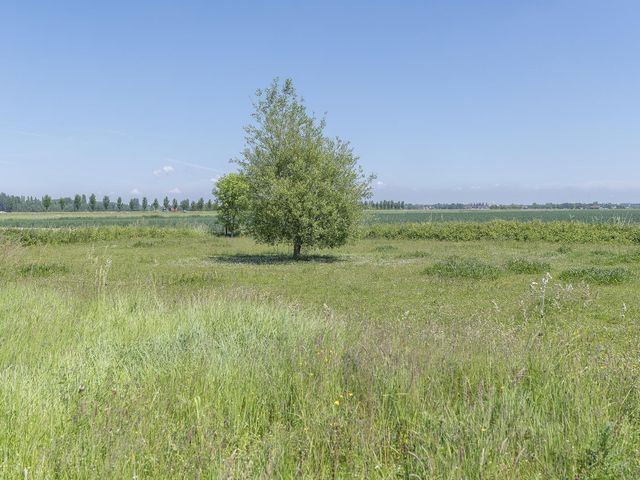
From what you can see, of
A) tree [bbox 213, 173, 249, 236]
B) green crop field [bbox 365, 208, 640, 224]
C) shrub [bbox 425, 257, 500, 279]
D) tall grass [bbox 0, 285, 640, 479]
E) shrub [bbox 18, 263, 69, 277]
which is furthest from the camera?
tree [bbox 213, 173, 249, 236]

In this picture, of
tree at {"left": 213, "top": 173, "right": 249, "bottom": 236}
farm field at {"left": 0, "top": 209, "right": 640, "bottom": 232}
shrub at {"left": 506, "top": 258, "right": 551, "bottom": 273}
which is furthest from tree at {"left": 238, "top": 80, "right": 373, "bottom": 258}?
tree at {"left": 213, "top": 173, "right": 249, "bottom": 236}

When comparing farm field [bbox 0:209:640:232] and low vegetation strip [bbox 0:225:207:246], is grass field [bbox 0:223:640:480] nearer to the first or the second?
farm field [bbox 0:209:640:232]

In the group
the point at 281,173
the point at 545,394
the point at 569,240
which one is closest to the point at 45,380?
the point at 545,394

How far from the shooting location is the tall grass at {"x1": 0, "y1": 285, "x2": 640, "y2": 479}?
3.33 metres

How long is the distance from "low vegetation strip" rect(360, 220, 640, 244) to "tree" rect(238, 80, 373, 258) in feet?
29.5

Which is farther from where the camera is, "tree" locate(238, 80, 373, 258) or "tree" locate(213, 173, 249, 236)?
"tree" locate(213, 173, 249, 236)

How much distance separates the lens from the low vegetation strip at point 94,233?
38.2 m

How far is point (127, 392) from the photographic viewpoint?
4246 mm

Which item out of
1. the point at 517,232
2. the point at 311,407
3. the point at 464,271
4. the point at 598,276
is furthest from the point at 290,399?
the point at 517,232

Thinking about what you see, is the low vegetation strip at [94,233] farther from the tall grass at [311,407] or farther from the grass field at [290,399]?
the tall grass at [311,407]

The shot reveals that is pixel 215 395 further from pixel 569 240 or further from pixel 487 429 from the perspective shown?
pixel 569 240

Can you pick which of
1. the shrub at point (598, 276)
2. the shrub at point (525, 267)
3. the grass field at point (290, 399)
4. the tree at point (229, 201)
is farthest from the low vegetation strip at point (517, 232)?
the grass field at point (290, 399)

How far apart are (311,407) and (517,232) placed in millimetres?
40211

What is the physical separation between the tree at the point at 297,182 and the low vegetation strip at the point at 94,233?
62.6ft
